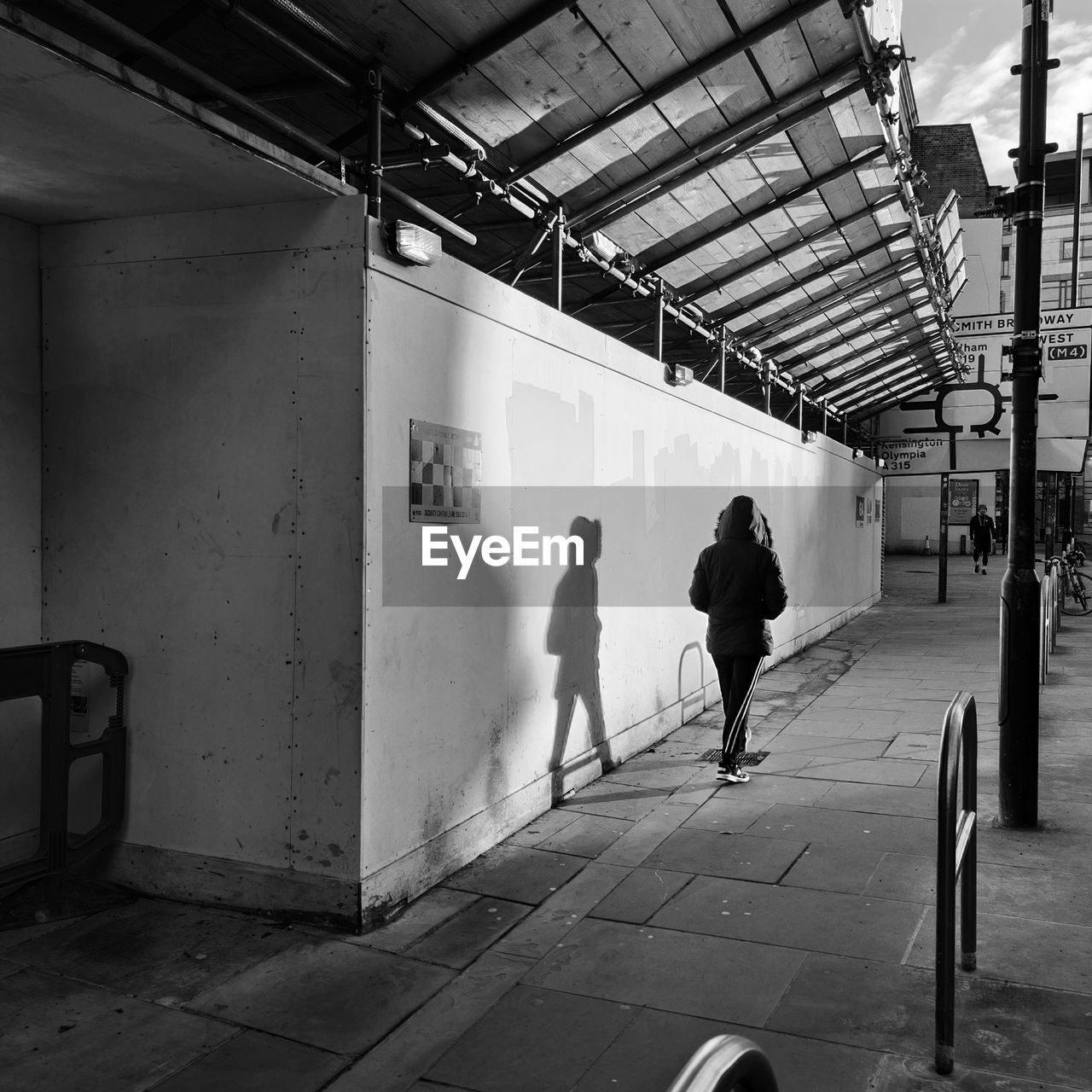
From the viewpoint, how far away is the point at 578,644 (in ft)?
20.7

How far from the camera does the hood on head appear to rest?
6578 millimetres

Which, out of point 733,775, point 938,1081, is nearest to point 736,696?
point 733,775

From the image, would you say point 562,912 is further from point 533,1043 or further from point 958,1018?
point 958,1018

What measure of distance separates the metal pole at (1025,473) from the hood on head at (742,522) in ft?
5.16

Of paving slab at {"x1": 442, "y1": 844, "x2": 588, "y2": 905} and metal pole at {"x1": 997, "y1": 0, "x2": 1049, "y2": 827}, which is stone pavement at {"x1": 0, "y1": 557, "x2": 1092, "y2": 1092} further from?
metal pole at {"x1": 997, "y1": 0, "x2": 1049, "y2": 827}

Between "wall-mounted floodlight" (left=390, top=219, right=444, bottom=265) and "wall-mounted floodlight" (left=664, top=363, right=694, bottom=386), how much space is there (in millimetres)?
3708

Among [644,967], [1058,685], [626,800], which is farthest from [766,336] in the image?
[644,967]

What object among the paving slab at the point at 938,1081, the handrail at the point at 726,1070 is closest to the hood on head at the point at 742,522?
the paving slab at the point at 938,1081

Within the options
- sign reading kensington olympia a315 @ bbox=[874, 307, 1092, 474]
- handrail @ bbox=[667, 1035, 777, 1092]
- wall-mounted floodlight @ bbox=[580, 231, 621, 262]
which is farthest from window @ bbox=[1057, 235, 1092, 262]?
handrail @ bbox=[667, 1035, 777, 1092]

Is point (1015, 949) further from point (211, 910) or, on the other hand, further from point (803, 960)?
point (211, 910)

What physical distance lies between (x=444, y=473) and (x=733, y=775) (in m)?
2.97

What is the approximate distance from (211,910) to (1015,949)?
10.5 ft

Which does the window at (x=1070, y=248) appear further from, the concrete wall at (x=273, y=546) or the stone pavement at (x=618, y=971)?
the concrete wall at (x=273, y=546)

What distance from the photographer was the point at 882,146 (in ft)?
22.7
